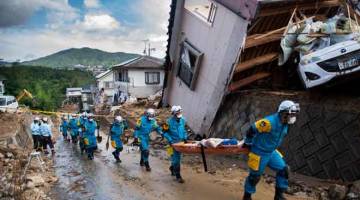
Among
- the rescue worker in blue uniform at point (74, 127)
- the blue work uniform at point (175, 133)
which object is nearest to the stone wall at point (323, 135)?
the blue work uniform at point (175, 133)

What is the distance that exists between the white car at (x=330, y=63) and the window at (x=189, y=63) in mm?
4395

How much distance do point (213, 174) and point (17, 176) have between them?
503 cm

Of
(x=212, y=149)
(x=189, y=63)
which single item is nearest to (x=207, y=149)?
(x=212, y=149)

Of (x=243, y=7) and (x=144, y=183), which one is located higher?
(x=243, y=7)

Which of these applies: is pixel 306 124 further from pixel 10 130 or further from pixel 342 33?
pixel 10 130

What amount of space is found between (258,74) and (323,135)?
4.78 meters

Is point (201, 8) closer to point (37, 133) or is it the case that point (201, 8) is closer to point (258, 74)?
point (258, 74)

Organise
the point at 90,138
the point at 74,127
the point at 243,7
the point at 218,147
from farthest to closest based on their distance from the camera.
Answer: the point at 74,127
the point at 90,138
the point at 243,7
the point at 218,147

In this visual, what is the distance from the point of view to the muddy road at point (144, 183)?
8216mm

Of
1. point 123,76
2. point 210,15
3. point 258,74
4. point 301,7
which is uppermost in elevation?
point 210,15

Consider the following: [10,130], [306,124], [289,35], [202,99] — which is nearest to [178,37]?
[202,99]

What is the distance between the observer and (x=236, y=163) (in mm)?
10891

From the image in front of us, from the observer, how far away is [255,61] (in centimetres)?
1195

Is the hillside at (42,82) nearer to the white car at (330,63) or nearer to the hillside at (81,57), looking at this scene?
the white car at (330,63)
